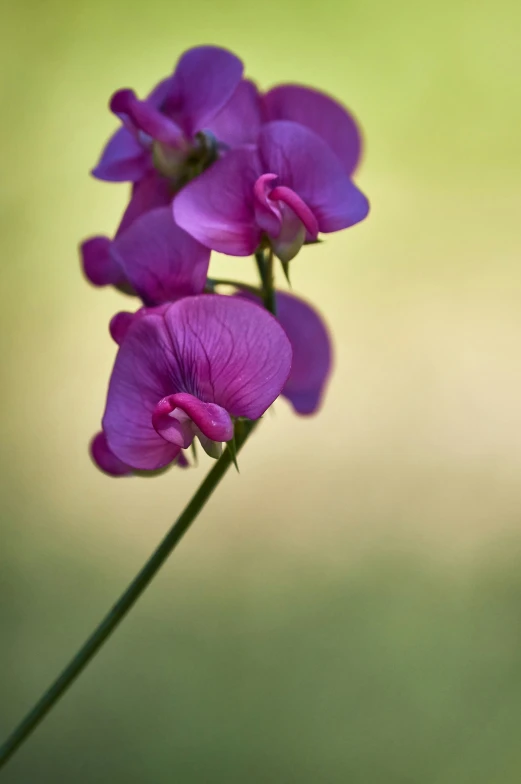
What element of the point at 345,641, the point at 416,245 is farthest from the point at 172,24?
the point at 345,641

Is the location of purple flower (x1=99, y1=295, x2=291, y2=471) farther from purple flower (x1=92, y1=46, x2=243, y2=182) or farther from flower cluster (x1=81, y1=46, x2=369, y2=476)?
purple flower (x1=92, y1=46, x2=243, y2=182)

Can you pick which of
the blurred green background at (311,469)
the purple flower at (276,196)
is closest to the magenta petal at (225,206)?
the purple flower at (276,196)

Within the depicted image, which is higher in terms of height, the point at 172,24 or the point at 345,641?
the point at 172,24

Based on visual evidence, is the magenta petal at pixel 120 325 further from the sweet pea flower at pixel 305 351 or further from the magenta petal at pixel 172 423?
the sweet pea flower at pixel 305 351

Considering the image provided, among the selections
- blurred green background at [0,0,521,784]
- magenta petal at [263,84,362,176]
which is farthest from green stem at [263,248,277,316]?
blurred green background at [0,0,521,784]

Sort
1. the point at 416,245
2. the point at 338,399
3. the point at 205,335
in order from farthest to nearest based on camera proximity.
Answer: the point at 416,245, the point at 338,399, the point at 205,335

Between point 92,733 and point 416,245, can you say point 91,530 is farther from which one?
point 416,245
